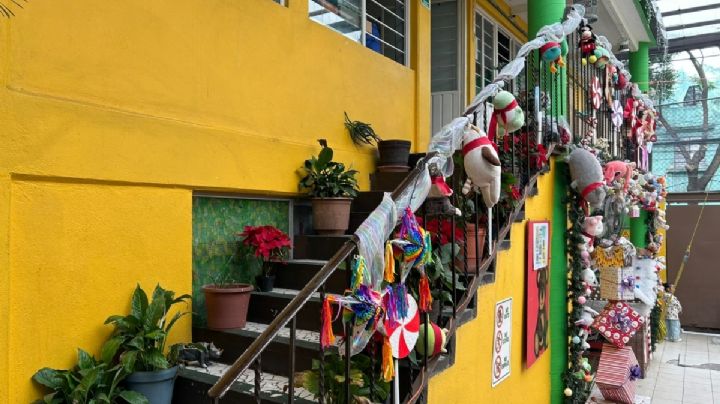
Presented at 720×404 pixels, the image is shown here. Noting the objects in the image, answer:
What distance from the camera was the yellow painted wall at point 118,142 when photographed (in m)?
2.49

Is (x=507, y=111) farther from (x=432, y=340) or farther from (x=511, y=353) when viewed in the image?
(x=511, y=353)

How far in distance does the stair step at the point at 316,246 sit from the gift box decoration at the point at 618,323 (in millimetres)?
3218

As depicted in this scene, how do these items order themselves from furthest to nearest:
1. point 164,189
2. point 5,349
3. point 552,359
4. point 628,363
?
1. point 628,363
2. point 552,359
3. point 164,189
4. point 5,349

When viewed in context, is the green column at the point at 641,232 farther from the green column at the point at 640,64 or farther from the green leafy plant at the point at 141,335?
the green leafy plant at the point at 141,335

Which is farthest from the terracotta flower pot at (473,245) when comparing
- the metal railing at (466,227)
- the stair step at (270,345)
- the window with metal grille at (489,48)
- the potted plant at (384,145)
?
the window with metal grille at (489,48)

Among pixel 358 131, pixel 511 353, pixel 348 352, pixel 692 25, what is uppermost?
pixel 692 25

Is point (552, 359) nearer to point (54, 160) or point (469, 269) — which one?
point (469, 269)

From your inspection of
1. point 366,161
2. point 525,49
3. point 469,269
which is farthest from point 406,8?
point 469,269

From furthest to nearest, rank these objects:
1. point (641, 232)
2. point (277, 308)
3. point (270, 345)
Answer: point (641, 232) → point (277, 308) → point (270, 345)

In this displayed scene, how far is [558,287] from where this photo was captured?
487 cm

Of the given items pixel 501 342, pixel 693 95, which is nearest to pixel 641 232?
pixel 693 95

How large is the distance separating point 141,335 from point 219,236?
106cm

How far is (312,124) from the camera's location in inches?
174

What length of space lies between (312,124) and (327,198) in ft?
2.42
